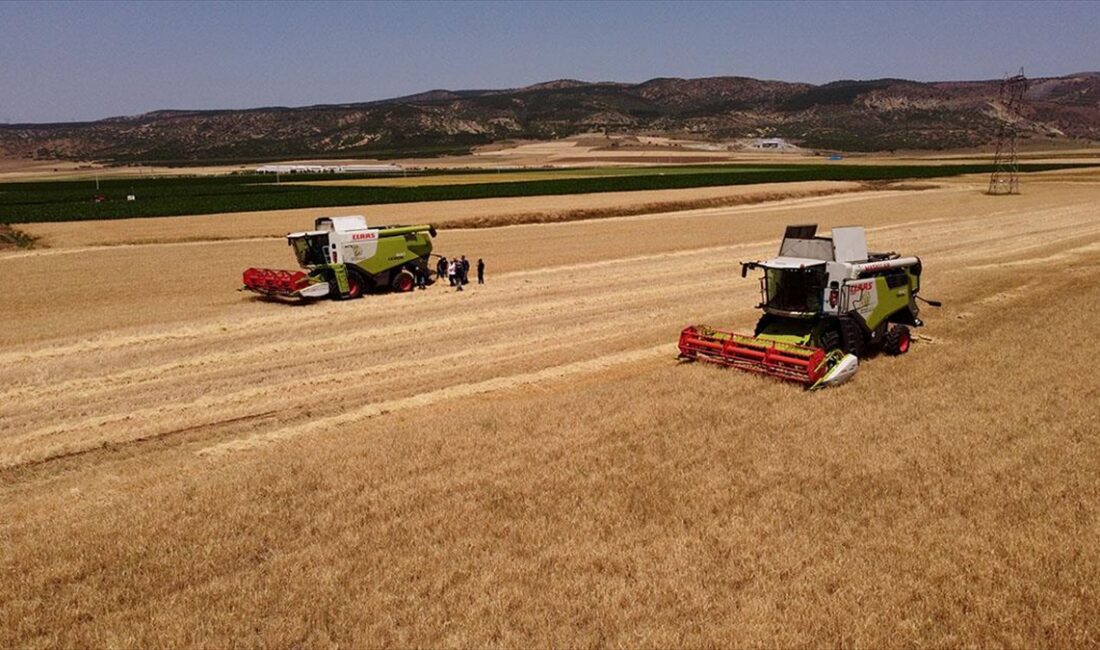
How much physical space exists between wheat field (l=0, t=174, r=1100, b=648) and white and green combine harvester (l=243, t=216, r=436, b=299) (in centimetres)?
257

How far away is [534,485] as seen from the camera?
34.3 ft

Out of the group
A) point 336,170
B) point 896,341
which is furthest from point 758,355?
point 336,170

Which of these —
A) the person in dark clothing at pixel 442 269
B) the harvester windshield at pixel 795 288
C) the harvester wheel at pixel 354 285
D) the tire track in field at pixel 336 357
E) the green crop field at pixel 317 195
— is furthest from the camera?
the green crop field at pixel 317 195

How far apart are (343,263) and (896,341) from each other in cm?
1790

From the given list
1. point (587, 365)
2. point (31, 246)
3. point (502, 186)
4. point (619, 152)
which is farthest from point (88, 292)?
point (619, 152)

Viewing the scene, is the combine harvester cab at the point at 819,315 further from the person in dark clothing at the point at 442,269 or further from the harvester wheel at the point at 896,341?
the person in dark clothing at the point at 442,269

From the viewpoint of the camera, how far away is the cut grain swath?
14.5 meters

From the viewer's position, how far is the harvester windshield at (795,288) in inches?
607

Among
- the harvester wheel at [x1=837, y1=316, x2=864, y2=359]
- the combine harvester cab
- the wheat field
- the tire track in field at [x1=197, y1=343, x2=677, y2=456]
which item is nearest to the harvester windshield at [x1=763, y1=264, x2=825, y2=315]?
the combine harvester cab

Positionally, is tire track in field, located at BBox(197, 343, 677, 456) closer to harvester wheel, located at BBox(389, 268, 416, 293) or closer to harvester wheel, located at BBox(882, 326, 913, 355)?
harvester wheel, located at BBox(882, 326, 913, 355)

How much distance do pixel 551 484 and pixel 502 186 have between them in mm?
69575

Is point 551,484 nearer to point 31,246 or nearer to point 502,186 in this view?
point 31,246

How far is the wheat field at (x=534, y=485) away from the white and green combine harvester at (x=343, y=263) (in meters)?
2.57

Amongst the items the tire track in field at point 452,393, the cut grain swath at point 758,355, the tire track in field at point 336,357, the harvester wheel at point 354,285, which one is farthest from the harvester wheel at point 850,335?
the harvester wheel at point 354,285
